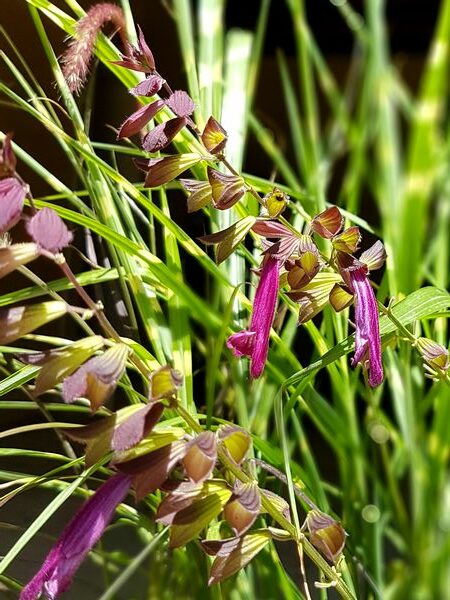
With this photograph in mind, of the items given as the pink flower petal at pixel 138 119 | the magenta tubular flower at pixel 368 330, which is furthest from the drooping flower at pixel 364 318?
the pink flower petal at pixel 138 119

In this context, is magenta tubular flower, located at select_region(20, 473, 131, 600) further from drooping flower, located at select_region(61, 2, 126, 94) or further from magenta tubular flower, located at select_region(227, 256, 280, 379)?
drooping flower, located at select_region(61, 2, 126, 94)

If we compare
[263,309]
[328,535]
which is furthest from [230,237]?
[328,535]

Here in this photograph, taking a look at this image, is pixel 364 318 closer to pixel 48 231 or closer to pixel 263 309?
pixel 263 309

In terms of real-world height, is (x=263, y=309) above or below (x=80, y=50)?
below

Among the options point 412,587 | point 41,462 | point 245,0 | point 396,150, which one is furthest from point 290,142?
point 412,587

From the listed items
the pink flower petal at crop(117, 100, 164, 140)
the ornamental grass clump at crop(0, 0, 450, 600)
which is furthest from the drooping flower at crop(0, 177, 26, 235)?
the pink flower petal at crop(117, 100, 164, 140)

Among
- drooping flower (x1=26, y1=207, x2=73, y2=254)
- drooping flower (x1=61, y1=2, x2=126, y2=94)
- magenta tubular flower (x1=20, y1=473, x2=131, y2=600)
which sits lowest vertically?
magenta tubular flower (x1=20, y1=473, x2=131, y2=600)
